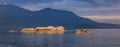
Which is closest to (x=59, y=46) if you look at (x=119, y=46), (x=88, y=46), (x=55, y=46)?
(x=55, y=46)

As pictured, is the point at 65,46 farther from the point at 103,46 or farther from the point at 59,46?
the point at 103,46

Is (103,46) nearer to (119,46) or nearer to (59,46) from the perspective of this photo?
(119,46)

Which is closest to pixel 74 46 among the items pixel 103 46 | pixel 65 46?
pixel 65 46

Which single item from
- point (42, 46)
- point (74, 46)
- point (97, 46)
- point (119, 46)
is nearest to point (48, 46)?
point (42, 46)

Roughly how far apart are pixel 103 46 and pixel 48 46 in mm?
16512

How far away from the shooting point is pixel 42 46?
9575cm

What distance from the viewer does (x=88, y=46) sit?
94.7 m

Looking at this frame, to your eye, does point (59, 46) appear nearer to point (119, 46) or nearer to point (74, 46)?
point (74, 46)

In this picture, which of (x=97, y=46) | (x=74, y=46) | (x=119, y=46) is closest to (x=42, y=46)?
(x=74, y=46)

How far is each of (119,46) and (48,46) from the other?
835 inches

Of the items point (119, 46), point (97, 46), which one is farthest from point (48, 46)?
point (119, 46)

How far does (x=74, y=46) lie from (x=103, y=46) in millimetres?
8700

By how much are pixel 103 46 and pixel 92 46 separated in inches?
129

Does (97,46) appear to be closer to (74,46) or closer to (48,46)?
(74,46)
